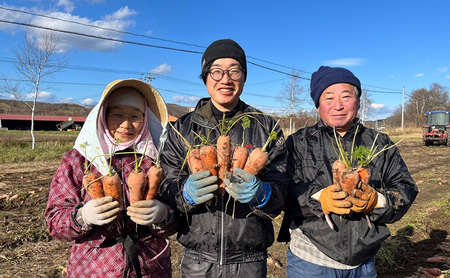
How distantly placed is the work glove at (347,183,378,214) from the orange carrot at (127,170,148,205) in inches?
51.7

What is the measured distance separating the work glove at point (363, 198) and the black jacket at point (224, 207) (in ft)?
1.43

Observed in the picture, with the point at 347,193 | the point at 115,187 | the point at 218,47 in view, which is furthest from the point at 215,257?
the point at 218,47

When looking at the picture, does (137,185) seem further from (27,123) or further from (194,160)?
(27,123)

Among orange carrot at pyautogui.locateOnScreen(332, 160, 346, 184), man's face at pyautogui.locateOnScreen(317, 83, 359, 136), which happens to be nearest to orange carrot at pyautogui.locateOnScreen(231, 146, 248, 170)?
orange carrot at pyautogui.locateOnScreen(332, 160, 346, 184)

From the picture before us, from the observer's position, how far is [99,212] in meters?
1.70

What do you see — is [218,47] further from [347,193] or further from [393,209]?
[393,209]

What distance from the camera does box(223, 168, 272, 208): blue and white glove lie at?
1.75 m

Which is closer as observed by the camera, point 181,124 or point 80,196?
point 80,196

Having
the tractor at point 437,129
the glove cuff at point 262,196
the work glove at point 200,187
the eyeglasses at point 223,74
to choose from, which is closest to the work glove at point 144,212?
the work glove at point 200,187

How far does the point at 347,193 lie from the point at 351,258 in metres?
0.47

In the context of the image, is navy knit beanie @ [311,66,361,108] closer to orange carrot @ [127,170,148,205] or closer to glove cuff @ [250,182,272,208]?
glove cuff @ [250,182,272,208]

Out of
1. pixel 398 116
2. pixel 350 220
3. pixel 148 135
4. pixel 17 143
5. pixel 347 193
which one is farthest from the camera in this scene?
pixel 398 116

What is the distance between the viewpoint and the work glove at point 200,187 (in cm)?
178

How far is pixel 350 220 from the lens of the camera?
6.64 feet
